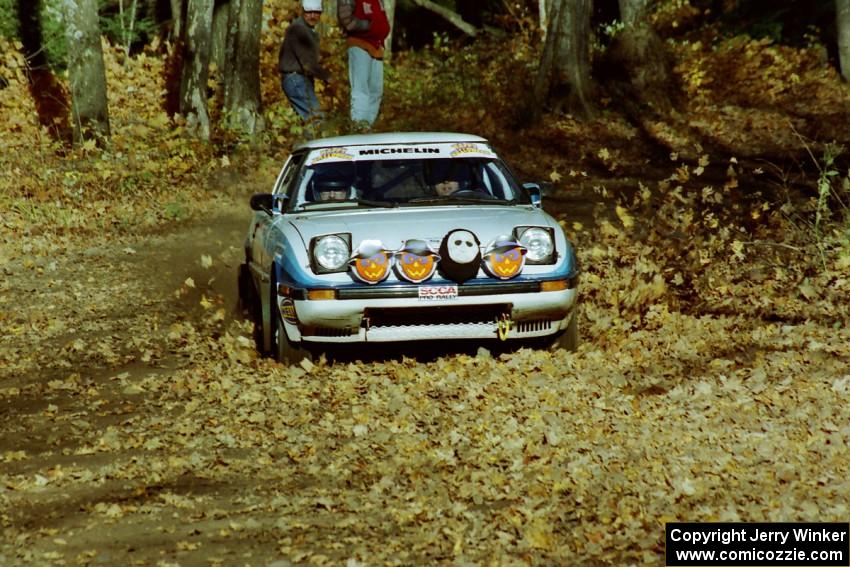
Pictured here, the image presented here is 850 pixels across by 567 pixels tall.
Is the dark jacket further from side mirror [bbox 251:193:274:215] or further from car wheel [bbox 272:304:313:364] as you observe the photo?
car wheel [bbox 272:304:313:364]

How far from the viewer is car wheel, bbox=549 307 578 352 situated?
8.20 m

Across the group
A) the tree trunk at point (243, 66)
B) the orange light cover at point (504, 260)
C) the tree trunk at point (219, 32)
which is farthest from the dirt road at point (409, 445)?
the tree trunk at point (219, 32)

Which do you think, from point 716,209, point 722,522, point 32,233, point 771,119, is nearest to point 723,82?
point 771,119

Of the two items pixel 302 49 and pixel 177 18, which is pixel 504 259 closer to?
pixel 302 49

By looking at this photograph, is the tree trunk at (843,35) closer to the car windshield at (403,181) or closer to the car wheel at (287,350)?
the car windshield at (403,181)

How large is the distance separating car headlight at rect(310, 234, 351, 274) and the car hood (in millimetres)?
60

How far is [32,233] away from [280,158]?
4193 mm

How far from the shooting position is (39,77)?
20438 mm

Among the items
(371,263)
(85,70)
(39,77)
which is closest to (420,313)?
(371,263)

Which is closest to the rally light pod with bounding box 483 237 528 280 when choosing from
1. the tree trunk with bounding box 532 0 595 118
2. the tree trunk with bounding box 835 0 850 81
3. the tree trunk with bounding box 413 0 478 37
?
the tree trunk with bounding box 532 0 595 118

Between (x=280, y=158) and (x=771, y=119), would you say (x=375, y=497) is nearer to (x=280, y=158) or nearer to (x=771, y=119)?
(x=280, y=158)

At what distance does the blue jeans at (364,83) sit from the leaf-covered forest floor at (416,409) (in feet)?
8.93

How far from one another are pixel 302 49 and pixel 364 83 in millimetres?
1030

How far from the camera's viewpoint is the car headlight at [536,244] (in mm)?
7832
